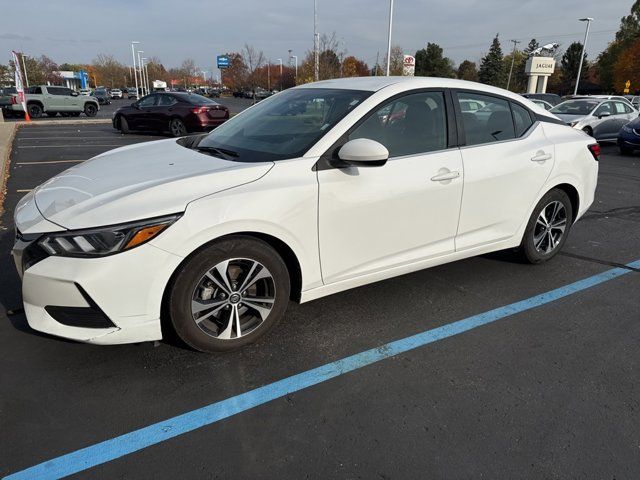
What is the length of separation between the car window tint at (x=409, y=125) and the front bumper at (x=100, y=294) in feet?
4.99

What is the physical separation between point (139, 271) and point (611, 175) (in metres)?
10.7

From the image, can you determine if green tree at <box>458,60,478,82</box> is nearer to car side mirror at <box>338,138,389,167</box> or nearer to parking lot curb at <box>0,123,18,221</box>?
parking lot curb at <box>0,123,18,221</box>

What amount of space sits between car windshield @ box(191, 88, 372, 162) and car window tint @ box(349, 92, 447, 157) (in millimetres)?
186

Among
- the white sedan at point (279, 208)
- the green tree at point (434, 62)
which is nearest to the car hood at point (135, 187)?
the white sedan at point (279, 208)

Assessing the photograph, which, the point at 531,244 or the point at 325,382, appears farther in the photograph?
the point at 531,244

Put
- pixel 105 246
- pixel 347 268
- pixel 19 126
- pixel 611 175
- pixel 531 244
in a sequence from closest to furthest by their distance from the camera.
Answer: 1. pixel 105 246
2. pixel 347 268
3. pixel 531 244
4. pixel 611 175
5. pixel 19 126

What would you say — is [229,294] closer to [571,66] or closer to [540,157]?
[540,157]

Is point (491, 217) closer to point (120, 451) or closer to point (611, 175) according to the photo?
point (120, 451)

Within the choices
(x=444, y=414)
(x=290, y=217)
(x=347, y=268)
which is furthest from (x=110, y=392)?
(x=444, y=414)

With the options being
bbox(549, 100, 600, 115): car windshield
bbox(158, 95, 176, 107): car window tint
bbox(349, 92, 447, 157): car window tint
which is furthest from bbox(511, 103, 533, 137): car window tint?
bbox(158, 95, 176, 107): car window tint

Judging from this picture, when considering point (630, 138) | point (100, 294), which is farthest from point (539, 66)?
point (100, 294)

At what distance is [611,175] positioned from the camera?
1026cm

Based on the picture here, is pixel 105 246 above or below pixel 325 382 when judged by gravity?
above

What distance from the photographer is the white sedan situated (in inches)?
100
